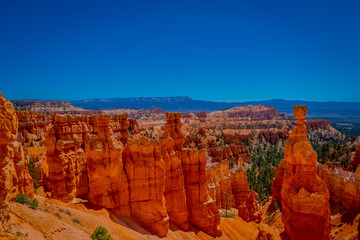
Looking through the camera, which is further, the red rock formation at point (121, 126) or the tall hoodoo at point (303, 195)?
the red rock formation at point (121, 126)

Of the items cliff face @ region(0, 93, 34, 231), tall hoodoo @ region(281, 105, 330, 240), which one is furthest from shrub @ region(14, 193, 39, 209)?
tall hoodoo @ region(281, 105, 330, 240)

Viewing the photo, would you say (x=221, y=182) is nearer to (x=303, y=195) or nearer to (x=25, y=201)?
(x=303, y=195)

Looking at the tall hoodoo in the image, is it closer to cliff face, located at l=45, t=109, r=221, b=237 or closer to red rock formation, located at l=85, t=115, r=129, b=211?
cliff face, located at l=45, t=109, r=221, b=237

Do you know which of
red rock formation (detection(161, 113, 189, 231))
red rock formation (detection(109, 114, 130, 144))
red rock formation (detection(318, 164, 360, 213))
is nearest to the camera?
red rock formation (detection(161, 113, 189, 231))

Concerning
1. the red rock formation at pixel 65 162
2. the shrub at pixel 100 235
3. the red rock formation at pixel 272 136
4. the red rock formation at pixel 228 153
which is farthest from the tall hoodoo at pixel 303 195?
the red rock formation at pixel 272 136

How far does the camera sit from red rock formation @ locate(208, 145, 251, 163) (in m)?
60.5

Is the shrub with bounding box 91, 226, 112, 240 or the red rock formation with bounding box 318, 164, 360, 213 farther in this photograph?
the red rock formation with bounding box 318, 164, 360, 213

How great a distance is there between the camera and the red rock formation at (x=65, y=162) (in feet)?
57.4

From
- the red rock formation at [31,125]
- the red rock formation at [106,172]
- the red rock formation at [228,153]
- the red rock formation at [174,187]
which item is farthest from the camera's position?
the red rock formation at [228,153]

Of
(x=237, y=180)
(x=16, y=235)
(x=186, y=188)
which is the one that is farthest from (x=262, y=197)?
(x=16, y=235)

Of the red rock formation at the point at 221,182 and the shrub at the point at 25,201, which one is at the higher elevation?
the shrub at the point at 25,201

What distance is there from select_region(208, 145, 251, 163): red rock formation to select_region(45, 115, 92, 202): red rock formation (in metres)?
39.8

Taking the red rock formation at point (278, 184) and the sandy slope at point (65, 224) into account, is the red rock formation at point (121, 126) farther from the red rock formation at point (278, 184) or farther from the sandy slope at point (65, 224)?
the red rock formation at point (278, 184)

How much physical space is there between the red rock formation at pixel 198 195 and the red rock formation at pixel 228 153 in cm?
3708
